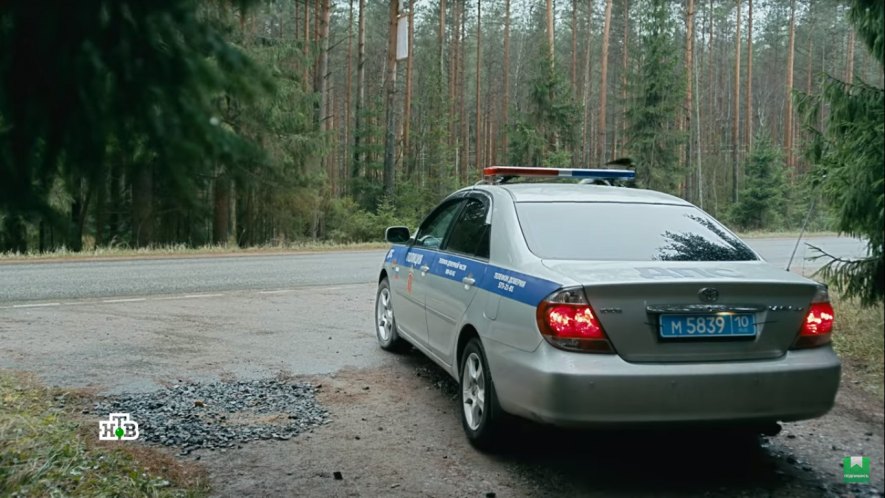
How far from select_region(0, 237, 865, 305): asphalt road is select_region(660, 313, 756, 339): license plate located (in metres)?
5.95

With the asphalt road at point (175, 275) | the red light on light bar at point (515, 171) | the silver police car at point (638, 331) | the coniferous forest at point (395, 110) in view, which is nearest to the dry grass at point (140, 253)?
the coniferous forest at point (395, 110)

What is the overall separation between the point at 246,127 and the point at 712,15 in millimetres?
36653

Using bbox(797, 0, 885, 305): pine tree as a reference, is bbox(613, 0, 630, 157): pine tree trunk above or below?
above

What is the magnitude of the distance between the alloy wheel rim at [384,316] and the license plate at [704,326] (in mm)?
3952

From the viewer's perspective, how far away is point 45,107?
2.30 m

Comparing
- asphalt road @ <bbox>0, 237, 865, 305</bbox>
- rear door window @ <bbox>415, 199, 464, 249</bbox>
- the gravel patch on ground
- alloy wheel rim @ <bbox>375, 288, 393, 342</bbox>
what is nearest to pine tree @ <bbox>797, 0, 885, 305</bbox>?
rear door window @ <bbox>415, 199, 464, 249</bbox>

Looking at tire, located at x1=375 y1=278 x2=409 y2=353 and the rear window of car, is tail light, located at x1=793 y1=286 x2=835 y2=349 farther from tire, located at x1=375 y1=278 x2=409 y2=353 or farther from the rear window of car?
tire, located at x1=375 y1=278 x2=409 y2=353

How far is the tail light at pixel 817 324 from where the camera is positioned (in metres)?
3.65

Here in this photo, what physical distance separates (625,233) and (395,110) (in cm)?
2463

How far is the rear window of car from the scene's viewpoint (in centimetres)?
421

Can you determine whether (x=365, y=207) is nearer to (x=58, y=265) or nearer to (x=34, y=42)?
(x=58, y=265)

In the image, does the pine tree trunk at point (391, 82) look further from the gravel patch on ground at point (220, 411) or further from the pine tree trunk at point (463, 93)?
the gravel patch on ground at point (220, 411)

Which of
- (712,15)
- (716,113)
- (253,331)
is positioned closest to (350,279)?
(253,331)

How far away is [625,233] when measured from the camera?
175 inches
